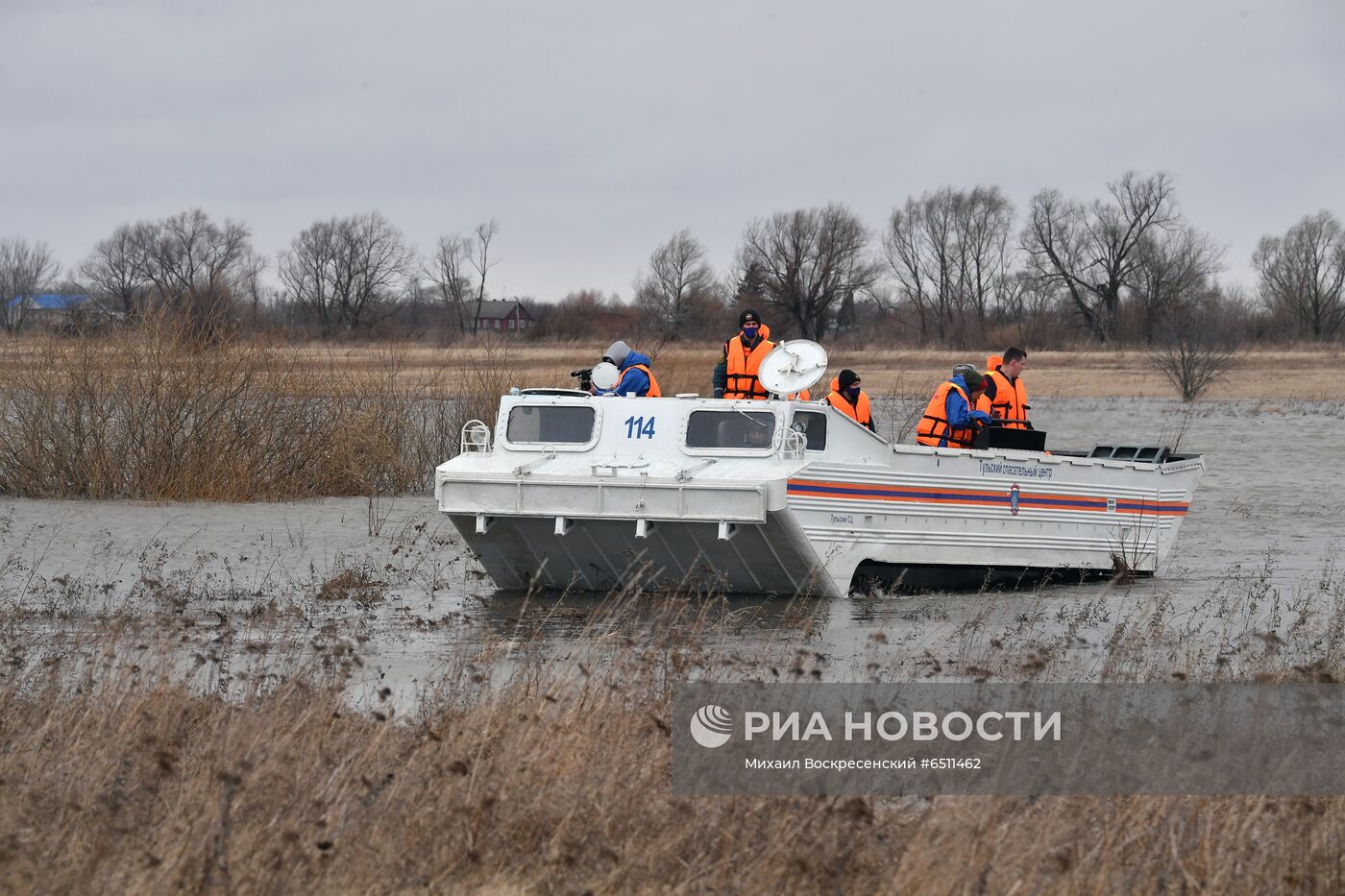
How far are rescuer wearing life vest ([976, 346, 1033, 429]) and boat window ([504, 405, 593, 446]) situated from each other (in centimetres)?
323

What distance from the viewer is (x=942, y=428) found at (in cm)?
1269

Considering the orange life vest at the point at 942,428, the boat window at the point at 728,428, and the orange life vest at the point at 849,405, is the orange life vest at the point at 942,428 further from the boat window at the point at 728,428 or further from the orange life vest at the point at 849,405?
the boat window at the point at 728,428

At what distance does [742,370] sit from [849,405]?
91 cm

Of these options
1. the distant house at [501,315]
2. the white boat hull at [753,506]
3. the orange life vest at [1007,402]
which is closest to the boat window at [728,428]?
the white boat hull at [753,506]

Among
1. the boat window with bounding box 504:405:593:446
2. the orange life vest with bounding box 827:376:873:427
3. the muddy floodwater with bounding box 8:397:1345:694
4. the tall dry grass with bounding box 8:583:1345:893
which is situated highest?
the orange life vest with bounding box 827:376:873:427

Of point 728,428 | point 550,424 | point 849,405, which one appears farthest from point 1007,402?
point 550,424

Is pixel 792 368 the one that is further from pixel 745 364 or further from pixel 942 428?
pixel 942 428

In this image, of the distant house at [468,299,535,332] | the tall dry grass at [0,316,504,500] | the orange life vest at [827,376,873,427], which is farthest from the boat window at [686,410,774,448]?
the distant house at [468,299,535,332]

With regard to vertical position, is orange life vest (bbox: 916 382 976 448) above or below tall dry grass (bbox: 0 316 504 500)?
above

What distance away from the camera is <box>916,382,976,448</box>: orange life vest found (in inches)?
496

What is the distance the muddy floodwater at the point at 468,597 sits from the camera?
29.9 ft

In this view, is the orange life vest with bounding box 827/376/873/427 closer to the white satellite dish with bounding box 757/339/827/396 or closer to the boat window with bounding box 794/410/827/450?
the white satellite dish with bounding box 757/339/827/396

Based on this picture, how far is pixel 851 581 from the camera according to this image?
11719mm

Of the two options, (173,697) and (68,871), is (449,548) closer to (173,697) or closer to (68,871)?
(173,697)
